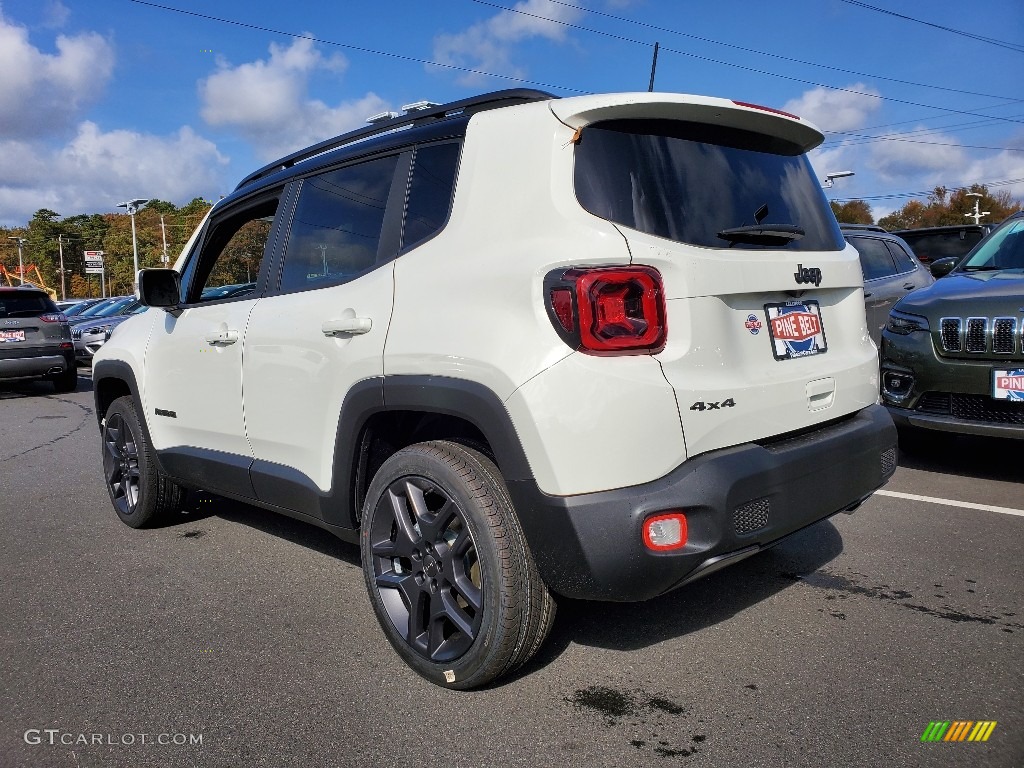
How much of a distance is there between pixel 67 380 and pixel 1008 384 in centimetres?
1348

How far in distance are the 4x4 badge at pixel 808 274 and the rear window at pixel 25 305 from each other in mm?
13083

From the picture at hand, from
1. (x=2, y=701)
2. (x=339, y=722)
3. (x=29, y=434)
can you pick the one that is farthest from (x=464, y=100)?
(x=29, y=434)

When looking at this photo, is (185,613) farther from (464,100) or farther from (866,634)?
(866,634)

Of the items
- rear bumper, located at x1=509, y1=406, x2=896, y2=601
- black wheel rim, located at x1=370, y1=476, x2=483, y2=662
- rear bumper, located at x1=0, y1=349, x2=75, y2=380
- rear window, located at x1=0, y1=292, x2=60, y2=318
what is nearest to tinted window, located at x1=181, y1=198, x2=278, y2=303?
black wheel rim, located at x1=370, y1=476, x2=483, y2=662

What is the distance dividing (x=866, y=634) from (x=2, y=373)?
1297 cm

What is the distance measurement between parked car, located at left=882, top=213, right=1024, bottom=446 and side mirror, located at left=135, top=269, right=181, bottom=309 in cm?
446

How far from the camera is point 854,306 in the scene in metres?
3.29

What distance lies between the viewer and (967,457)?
616cm

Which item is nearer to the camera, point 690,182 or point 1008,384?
point 690,182

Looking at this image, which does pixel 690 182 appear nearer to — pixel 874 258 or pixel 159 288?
pixel 159 288

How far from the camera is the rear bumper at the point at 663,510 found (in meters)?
2.34

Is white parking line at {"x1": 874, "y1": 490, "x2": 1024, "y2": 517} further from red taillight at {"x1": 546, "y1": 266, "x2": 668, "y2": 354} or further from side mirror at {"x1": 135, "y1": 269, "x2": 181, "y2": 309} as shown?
side mirror at {"x1": 135, "y1": 269, "x2": 181, "y2": 309}

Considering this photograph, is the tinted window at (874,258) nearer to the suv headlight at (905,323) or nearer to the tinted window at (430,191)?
the suv headlight at (905,323)

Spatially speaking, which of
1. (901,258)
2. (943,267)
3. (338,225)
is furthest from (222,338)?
(901,258)
